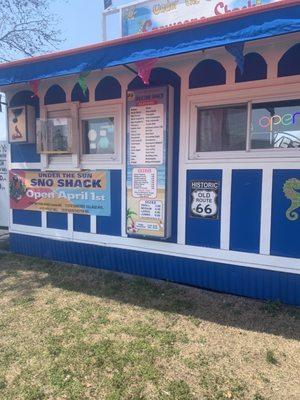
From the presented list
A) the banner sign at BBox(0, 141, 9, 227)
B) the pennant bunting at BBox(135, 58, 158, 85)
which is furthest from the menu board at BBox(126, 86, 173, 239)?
the banner sign at BBox(0, 141, 9, 227)

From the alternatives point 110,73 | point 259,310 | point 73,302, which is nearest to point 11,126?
point 110,73

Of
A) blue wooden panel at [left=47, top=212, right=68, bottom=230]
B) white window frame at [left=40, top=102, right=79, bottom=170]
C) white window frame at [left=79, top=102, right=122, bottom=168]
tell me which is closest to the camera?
white window frame at [left=79, top=102, right=122, bottom=168]

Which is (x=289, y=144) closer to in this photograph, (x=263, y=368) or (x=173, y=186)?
(x=173, y=186)

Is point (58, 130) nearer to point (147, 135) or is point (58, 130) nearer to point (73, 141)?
point (73, 141)

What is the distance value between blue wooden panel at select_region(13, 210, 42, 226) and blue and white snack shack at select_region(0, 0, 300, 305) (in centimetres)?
10

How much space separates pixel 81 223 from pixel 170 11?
3.38m

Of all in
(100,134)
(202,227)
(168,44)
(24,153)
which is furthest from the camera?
(24,153)

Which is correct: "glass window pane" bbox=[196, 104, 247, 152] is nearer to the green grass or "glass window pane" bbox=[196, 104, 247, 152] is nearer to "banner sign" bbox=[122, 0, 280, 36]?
"banner sign" bbox=[122, 0, 280, 36]

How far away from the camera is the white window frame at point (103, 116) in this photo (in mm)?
4941

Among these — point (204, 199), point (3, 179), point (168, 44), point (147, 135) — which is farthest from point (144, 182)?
point (3, 179)

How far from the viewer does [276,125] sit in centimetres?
396

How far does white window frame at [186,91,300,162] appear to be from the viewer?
3.88 meters

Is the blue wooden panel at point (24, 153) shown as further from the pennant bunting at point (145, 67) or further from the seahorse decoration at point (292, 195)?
the seahorse decoration at point (292, 195)

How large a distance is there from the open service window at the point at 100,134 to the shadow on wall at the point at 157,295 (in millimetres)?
1704
